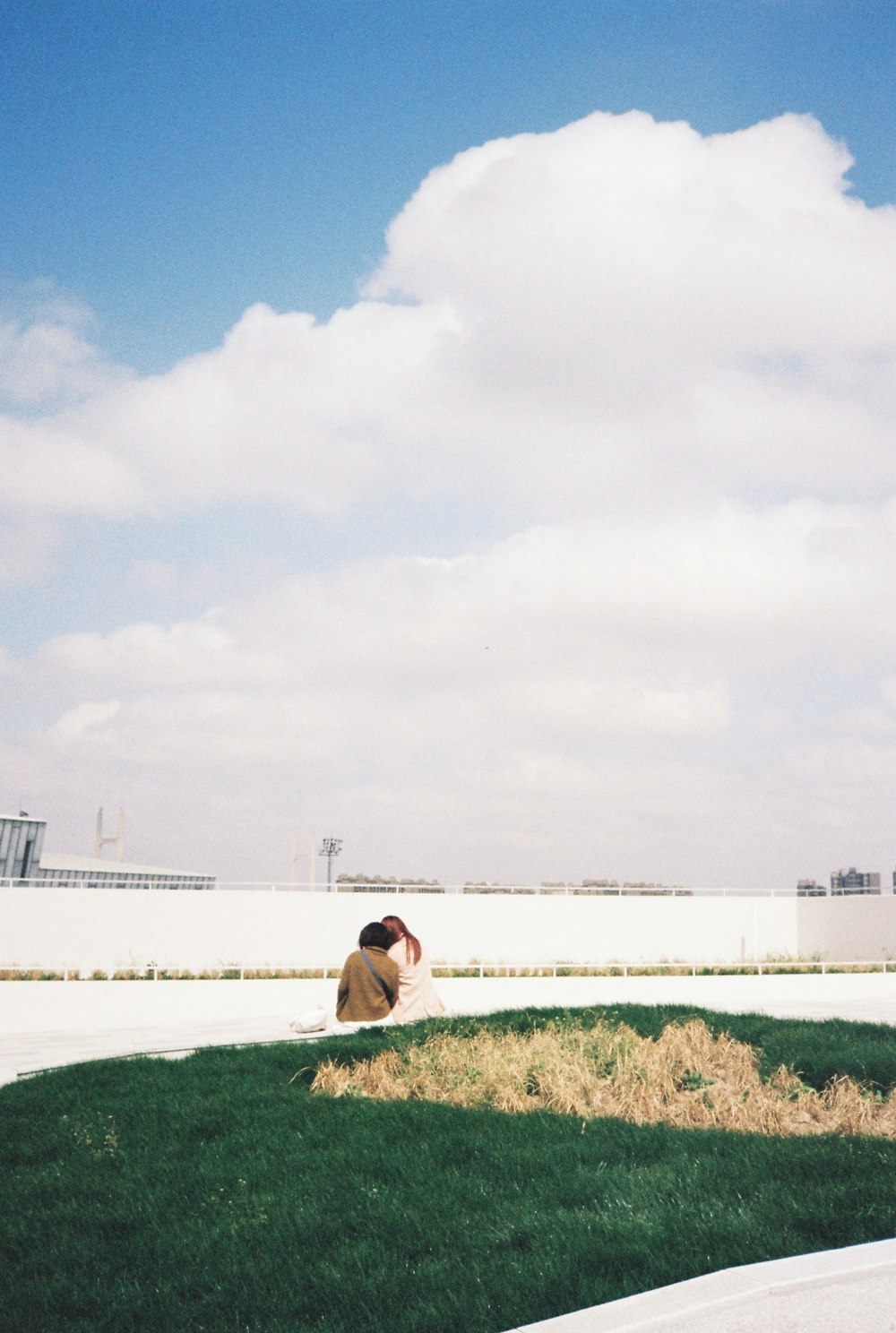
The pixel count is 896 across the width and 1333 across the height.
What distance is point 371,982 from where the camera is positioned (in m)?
11.4

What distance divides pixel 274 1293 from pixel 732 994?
58.0ft

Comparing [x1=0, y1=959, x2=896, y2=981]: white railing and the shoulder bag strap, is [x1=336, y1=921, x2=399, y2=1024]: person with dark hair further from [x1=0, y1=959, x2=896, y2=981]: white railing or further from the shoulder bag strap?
[x1=0, y1=959, x2=896, y2=981]: white railing

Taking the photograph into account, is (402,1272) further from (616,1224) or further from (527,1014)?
(527,1014)

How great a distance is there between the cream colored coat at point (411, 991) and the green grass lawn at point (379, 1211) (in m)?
3.65

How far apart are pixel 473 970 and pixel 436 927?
7.09m

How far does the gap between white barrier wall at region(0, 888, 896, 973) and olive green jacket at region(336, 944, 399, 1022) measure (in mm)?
22835

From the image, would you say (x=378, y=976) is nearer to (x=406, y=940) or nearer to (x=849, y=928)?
(x=406, y=940)

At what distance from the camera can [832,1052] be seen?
9.08 m

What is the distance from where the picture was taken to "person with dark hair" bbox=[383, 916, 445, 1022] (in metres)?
11.4

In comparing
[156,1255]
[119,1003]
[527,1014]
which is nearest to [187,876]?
[119,1003]

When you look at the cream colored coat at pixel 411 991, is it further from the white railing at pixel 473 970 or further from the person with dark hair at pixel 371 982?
the white railing at pixel 473 970

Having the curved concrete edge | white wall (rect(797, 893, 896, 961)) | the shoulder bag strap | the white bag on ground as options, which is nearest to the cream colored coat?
the shoulder bag strap

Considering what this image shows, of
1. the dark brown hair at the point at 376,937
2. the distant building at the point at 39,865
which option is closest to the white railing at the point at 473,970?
the dark brown hair at the point at 376,937

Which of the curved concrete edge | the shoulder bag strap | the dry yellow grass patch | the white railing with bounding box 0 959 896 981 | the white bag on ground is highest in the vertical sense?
the shoulder bag strap
